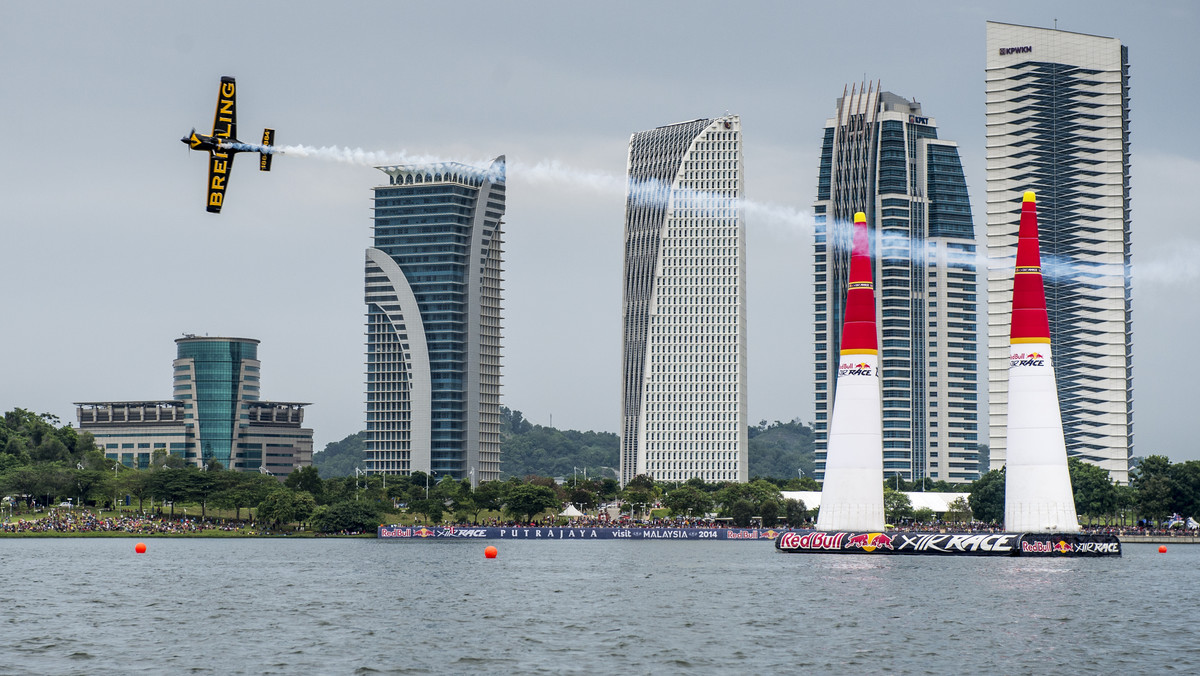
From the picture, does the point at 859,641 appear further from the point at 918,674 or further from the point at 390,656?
the point at 390,656

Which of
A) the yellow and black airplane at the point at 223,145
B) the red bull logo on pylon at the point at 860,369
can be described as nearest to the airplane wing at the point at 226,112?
the yellow and black airplane at the point at 223,145

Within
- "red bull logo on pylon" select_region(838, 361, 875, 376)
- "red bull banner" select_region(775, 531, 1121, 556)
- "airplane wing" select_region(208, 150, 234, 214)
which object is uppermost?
"airplane wing" select_region(208, 150, 234, 214)

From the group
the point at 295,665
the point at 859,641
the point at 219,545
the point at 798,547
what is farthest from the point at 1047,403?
the point at 219,545

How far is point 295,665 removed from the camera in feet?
212

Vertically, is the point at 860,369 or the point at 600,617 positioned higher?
the point at 860,369

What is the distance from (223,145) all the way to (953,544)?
79443 millimetres

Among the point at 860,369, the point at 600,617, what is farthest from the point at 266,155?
the point at 860,369

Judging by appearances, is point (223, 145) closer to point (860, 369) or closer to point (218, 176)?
point (218, 176)

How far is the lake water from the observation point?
66312 mm

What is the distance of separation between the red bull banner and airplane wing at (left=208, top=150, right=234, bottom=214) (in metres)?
62.9

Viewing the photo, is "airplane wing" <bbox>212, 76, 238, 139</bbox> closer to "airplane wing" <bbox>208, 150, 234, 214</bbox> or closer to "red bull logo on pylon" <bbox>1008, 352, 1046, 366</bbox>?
"airplane wing" <bbox>208, 150, 234, 214</bbox>

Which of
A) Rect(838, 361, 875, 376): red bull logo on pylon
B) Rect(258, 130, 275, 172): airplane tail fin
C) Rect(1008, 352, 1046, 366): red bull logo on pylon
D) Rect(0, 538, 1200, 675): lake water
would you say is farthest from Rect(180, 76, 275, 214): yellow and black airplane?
Rect(1008, 352, 1046, 366): red bull logo on pylon

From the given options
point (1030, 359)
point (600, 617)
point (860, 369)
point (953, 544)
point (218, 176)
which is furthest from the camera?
point (953, 544)

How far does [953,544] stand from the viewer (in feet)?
461
